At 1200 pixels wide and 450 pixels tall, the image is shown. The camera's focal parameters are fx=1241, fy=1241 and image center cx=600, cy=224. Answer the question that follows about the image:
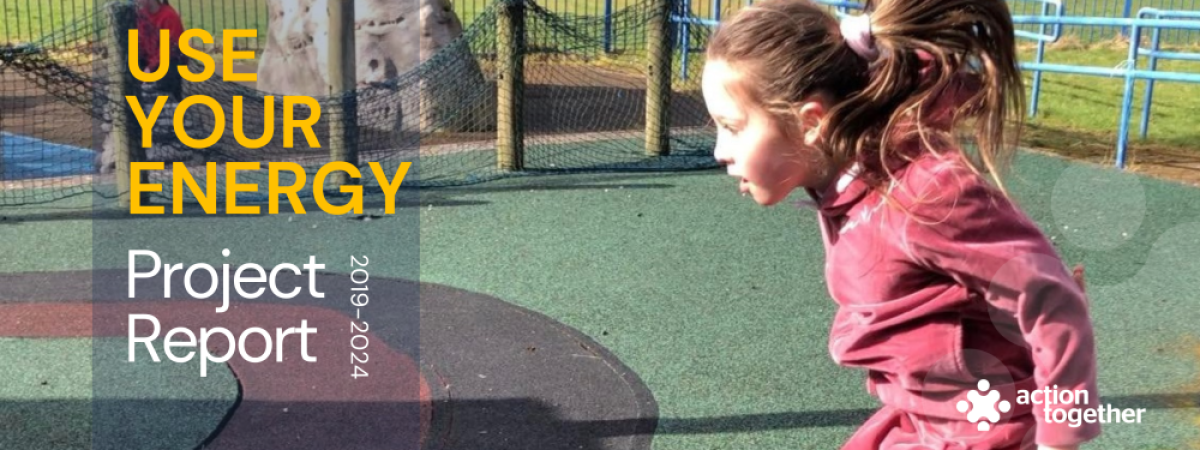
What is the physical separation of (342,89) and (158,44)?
143 centimetres

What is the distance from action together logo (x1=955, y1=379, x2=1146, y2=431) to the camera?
1726 mm

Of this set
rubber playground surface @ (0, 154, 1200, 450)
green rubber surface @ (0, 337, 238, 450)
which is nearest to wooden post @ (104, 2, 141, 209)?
rubber playground surface @ (0, 154, 1200, 450)

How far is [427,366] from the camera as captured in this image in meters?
4.50

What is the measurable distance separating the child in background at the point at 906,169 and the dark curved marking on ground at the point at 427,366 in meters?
1.95

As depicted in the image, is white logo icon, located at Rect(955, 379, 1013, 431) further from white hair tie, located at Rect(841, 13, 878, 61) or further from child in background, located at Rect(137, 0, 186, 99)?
child in background, located at Rect(137, 0, 186, 99)

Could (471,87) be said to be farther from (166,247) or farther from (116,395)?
(116,395)

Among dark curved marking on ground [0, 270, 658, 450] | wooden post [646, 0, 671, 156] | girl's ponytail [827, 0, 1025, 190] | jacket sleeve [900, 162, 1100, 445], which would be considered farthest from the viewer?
wooden post [646, 0, 671, 156]

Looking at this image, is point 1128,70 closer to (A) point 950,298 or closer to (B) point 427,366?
(B) point 427,366

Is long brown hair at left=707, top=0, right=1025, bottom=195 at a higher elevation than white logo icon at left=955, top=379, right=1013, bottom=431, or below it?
higher

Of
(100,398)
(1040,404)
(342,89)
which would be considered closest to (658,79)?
(342,89)

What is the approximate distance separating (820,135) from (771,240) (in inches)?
182

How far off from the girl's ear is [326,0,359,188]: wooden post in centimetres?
606

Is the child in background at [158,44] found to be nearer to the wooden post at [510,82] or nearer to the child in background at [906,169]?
the wooden post at [510,82]

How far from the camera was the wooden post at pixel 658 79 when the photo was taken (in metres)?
8.82
